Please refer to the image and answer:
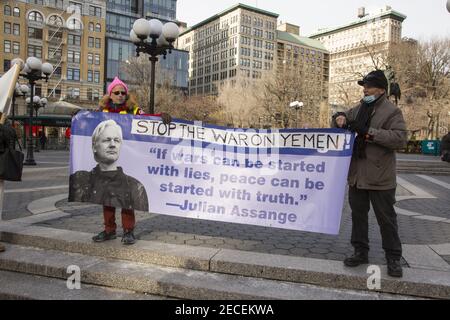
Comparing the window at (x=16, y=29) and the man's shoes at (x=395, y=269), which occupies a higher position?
the window at (x=16, y=29)

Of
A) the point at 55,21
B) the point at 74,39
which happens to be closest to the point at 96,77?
the point at 74,39

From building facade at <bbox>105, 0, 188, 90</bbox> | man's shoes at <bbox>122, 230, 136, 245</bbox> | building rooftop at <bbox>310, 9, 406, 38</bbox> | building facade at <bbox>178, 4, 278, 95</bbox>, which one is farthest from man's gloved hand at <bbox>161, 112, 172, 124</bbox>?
building rooftop at <bbox>310, 9, 406, 38</bbox>

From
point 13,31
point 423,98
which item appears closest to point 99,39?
point 13,31

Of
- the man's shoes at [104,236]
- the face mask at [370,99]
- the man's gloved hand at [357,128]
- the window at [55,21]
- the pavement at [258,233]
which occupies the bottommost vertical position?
the pavement at [258,233]

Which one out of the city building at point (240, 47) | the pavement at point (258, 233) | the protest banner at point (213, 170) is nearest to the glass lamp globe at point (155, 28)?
the pavement at point (258, 233)

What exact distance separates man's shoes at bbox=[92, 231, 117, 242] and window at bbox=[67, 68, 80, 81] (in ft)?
251

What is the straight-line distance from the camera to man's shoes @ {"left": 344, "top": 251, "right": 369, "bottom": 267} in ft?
13.1

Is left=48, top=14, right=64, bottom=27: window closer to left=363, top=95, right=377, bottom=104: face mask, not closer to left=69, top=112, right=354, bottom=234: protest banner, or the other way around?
left=69, top=112, right=354, bottom=234: protest banner

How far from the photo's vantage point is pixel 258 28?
5133 inches

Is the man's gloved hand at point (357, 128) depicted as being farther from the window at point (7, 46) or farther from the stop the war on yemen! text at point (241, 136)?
the window at point (7, 46)

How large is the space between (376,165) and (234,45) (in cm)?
13126

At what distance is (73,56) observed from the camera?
75.3 metres

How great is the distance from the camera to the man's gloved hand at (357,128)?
3811 millimetres

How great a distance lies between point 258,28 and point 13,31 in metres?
81.5
